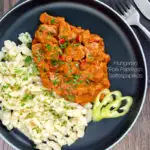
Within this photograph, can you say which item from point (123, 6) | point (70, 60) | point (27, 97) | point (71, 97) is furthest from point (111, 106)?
point (123, 6)

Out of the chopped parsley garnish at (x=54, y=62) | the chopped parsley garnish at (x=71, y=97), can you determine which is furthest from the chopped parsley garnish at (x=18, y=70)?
the chopped parsley garnish at (x=71, y=97)

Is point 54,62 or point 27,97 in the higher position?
point 54,62

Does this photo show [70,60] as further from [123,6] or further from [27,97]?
[123,6]

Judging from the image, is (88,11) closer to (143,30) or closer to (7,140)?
(143,30)

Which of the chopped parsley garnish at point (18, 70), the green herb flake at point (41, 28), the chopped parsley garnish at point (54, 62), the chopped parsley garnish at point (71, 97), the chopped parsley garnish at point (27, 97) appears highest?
the green herb flake at point (41, 28)

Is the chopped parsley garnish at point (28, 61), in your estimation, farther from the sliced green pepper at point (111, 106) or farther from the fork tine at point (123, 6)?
the fork tine at point (123, 6)

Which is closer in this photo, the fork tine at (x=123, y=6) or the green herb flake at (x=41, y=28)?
the green herb flake at (x=41, y=28)

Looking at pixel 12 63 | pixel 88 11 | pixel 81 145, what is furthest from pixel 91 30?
pixel 81 145
